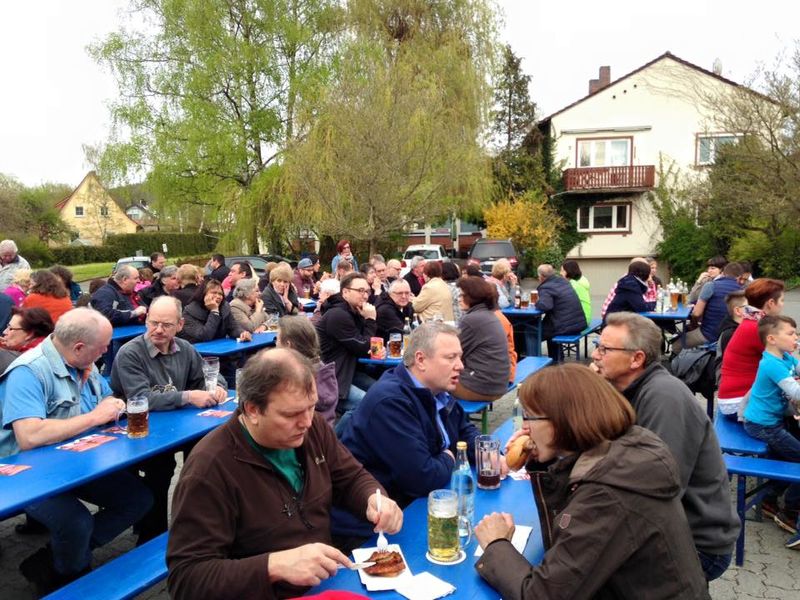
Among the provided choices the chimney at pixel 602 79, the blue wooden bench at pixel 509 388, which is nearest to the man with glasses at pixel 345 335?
the blue wooden bench at pixel 509 388

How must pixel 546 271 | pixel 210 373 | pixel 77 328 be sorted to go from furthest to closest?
pixel 546 271, pixel 210 373, pixel 77 328

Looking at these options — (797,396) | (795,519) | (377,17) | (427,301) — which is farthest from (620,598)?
(377,17)

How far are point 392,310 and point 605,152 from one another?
79.5 ft

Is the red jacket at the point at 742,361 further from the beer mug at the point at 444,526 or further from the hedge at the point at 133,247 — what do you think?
the hedge at the point at 133,247

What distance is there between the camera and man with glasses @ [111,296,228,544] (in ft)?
13.0

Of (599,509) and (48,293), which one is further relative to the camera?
(48,293)

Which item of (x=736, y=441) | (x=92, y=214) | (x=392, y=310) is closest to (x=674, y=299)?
(x=392, y=310)

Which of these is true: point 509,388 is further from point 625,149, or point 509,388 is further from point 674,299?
point 625,149

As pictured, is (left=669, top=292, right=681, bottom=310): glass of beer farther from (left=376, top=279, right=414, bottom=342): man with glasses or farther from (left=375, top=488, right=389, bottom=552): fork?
(left=375, top=488, right=389, bottom=552): fork

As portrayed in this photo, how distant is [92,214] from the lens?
163 ft

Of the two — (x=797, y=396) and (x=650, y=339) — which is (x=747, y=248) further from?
(x=650, y=339)

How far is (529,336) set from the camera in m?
9.61

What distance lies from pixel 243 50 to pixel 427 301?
1478 centimetres

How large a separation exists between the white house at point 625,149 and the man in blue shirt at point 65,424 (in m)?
25.0
